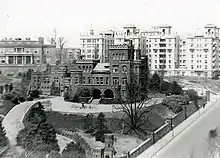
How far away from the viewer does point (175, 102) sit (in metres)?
4.59

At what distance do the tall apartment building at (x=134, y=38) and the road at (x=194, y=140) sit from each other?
801 millimetres

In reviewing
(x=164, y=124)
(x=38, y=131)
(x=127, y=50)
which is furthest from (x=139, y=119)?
(x=38, y=131)

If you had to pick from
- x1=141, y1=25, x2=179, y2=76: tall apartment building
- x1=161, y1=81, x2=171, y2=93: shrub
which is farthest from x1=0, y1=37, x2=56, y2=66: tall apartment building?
x1=161, y1=81, x2=171, y2=93: shrub

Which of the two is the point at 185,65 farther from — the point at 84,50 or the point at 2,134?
the point at 2,134

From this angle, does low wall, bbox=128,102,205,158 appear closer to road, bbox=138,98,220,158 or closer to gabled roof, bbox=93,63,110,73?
road, bbox=138,98,220,158

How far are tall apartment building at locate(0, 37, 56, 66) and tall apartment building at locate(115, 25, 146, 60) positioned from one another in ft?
1.95

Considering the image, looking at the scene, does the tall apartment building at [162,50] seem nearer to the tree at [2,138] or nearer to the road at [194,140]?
the road at [194,140]

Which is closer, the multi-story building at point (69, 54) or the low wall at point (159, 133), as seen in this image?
the low wall at point (159, 133)

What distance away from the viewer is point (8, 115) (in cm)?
413

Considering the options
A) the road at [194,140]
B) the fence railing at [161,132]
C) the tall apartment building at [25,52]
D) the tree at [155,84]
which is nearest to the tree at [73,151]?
the fence railing at [161,132]

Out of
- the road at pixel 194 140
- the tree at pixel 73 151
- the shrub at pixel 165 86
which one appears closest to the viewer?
the tree at pixel 73 151

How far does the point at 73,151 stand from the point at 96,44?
1.00 metres

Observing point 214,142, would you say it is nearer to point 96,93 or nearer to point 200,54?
point 200,54

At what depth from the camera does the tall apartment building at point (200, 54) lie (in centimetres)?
439
